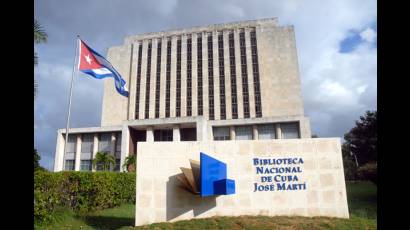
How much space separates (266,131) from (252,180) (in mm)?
29495

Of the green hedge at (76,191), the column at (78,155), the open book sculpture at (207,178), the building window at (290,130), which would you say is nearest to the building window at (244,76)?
the building window at (290,130)

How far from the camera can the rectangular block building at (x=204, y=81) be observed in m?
43.1

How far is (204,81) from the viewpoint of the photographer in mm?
48594

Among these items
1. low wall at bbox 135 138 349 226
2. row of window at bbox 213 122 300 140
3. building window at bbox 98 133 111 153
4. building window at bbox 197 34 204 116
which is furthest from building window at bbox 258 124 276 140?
low wall at bbox 135 138 349 226

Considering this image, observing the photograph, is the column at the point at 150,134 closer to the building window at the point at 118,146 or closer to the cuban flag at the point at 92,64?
the building window at the point at 118,146

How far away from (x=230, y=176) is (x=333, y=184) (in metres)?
4.15

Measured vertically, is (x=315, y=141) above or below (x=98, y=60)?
below

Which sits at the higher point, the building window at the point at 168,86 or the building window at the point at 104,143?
the building window at the point at 168,86

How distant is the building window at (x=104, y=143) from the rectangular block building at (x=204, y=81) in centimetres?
4

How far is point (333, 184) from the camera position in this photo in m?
11.5

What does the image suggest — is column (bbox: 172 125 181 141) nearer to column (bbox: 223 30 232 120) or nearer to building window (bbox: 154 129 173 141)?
building window (bbox: 154 129 173 141)

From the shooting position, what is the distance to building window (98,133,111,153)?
41562 millimetres
